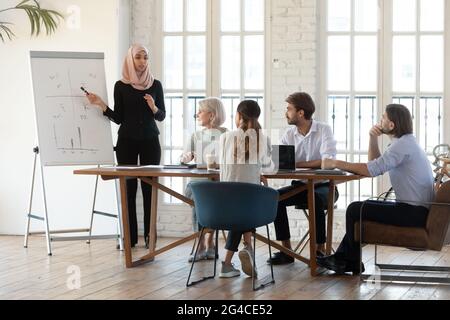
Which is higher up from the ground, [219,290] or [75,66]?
[75,66]

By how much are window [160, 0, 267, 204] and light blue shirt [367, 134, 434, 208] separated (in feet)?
8.24

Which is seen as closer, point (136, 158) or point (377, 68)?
point (136, 158)

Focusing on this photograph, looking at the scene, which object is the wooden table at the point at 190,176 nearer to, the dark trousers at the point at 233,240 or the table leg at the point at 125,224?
the table leg at the point at 125,224

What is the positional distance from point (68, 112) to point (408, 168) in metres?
2.95

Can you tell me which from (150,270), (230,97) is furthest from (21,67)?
(150,270)

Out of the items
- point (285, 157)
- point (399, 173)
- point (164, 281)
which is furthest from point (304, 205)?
point (164, 281)

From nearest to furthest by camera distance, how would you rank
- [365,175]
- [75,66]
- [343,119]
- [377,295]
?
[377,295]
[365,175]
[75,66]
[343,119]

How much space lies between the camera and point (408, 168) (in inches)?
207

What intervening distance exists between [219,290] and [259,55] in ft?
10.2

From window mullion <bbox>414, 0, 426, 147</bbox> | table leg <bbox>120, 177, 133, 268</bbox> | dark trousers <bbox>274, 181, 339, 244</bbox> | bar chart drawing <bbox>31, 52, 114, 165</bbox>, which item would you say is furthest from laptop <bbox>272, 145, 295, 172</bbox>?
window mullion <bbox>414, 0, 426, 147</bbox>

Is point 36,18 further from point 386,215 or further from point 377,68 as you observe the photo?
point 386,215

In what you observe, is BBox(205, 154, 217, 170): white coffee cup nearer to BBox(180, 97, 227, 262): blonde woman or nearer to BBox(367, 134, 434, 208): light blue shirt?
BBox(180, 97, 227, 262): blonde woman

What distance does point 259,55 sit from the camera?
7613mm

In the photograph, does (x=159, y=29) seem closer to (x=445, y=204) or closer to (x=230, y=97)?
(x=230, y=97)
